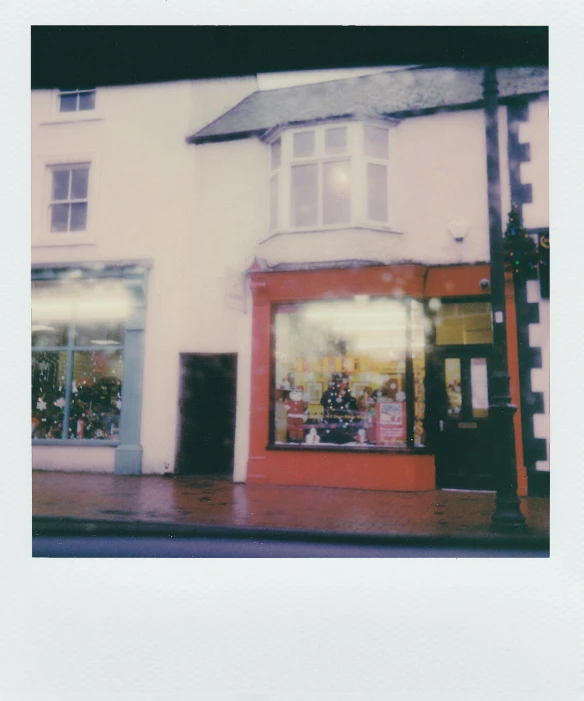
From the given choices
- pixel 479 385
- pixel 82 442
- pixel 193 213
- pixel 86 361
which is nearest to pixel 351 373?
pixel 479 385

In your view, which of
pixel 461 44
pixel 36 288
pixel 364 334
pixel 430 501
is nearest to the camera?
pixel 461 44

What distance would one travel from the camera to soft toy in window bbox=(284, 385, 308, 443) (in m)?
8.12

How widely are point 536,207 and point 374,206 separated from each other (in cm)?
200

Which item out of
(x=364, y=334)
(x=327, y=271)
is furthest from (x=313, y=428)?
(x=327, y=271)

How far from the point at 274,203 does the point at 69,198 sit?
2744 millimetres

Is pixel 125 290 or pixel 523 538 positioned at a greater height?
pixel 125 290

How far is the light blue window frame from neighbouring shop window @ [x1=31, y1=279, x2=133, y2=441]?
0.8 inches

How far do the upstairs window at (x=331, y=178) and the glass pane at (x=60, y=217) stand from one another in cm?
271

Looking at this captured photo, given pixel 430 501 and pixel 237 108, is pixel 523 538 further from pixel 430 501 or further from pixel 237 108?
pixel 237 108

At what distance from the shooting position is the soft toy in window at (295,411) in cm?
812

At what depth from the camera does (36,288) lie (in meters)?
5.65

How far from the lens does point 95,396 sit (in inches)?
323

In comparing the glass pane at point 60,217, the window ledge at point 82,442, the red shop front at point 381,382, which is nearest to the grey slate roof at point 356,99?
the glass pane at point 60,217

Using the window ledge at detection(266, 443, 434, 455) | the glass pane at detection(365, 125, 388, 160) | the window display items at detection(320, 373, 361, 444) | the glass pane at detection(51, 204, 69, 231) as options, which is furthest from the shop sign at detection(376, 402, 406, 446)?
the glass pane at detection(51, 204, 69, 231)
